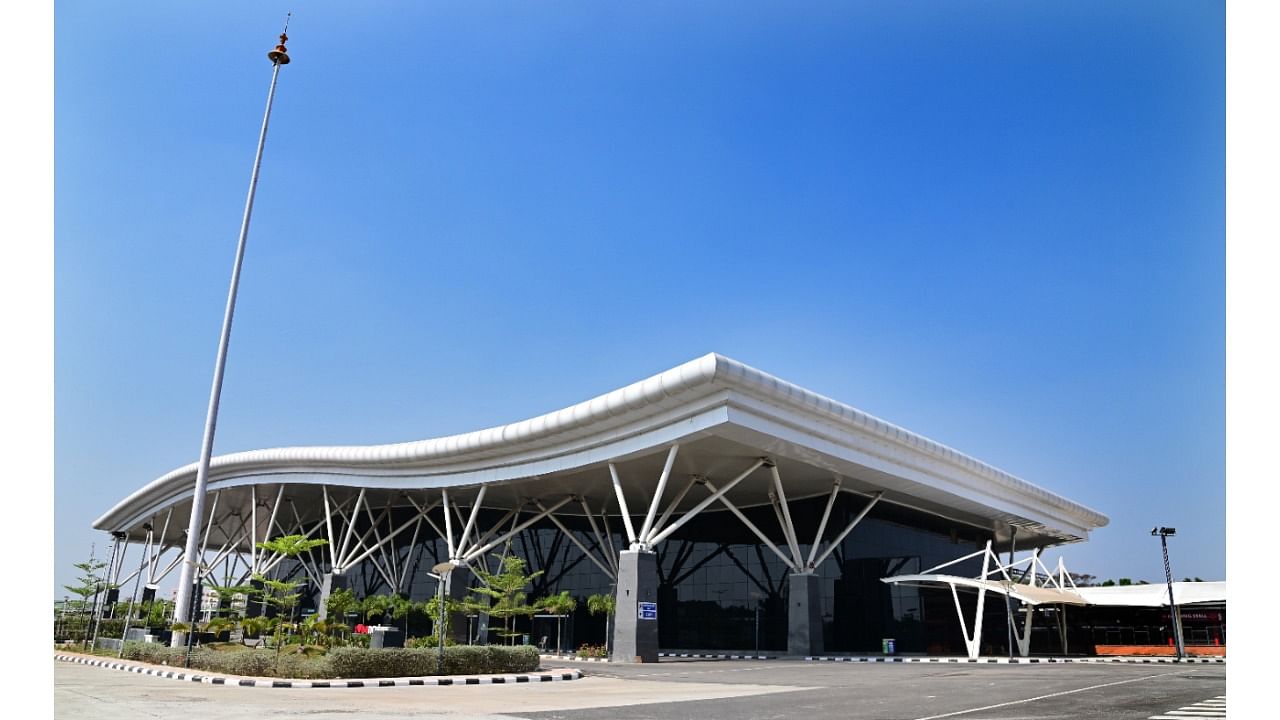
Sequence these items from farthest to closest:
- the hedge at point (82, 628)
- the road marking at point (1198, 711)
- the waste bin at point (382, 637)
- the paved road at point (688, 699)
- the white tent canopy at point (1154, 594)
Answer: the white tent canopy at point (1154, 594)
the hedge at point (82, 628)
the waste bin at point (382, 637)
the paved road at point (688, 699)
the road marking at point (1198, 711)

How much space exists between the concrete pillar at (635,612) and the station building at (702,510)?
7 centimetres

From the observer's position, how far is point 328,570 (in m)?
61.7

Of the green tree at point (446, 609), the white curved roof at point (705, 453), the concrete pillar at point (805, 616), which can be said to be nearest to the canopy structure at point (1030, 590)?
the white curved roof at point (705, 453)

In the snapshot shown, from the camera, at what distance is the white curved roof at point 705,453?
29297 millimetres

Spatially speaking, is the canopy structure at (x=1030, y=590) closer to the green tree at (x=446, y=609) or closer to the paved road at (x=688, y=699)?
the paved road at (x=688, y=699)

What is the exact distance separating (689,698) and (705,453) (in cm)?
1788

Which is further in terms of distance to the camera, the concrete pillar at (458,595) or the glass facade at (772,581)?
the concrete pillar at (458,595)

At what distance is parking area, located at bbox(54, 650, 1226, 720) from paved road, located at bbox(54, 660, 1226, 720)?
0.07 ft

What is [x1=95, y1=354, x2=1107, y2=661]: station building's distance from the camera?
3095 cm

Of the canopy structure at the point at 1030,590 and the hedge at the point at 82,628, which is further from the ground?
the canopy structure at the point at 1030,590

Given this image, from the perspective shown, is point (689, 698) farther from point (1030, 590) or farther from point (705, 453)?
point (1030, 590)

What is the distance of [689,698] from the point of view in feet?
53.3

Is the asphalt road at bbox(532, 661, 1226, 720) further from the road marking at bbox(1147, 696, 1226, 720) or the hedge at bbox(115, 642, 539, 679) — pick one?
the hedge at bbox(115, 642, 539, 679)
